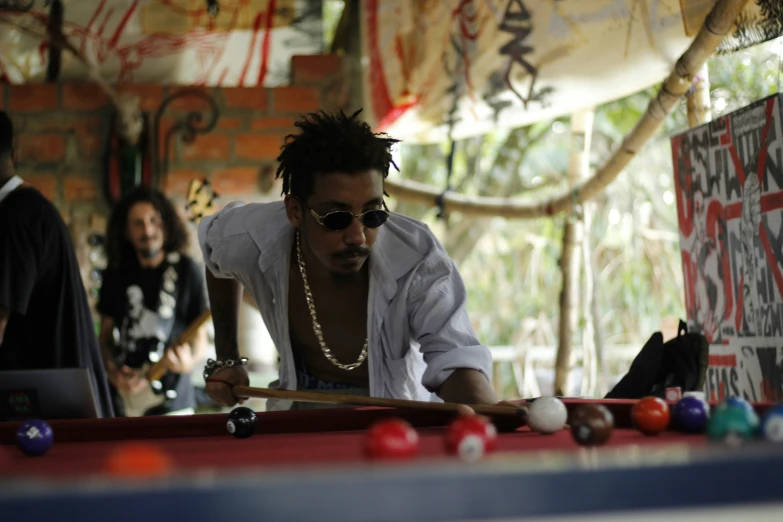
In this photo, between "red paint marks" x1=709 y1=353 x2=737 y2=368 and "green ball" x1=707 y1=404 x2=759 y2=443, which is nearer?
"green ball" x1=707 y1=404 x2=759 y2=443

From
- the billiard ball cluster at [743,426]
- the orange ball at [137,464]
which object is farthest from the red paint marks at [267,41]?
the orange ball at [137,464]

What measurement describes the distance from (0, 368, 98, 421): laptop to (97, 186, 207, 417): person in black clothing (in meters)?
1.93

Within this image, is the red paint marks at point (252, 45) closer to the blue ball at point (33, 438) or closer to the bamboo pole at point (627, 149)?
the bamboo pole at point (627, 149)

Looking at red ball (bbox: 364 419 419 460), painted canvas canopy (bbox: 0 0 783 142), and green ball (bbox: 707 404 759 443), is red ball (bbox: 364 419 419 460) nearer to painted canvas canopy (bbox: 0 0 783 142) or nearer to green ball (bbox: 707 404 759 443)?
green ball (bbox: 707 404 759 443)

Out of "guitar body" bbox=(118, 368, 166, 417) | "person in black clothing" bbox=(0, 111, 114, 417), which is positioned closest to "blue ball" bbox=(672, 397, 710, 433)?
"person in black clothing" bbox=(0, 111, 114, 417)

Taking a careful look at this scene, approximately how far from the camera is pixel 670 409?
6.26 ft

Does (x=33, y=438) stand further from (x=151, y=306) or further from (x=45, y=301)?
(x=151, y=306)

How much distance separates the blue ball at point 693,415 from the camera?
71.5 inches

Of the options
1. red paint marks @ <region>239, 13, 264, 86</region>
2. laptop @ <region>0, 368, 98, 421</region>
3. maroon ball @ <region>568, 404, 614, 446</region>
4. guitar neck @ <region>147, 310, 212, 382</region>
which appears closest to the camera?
maroon ball @ <region>568, 404, 614, 446</region>

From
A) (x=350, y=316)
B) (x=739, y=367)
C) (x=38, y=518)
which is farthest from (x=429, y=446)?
(x=739, y=367)

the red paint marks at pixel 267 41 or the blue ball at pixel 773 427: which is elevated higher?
the red paint marks at pixel 267 41

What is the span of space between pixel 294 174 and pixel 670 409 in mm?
1282

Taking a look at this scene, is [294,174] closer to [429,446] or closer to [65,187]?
[429,446]

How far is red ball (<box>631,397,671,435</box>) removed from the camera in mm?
1825
